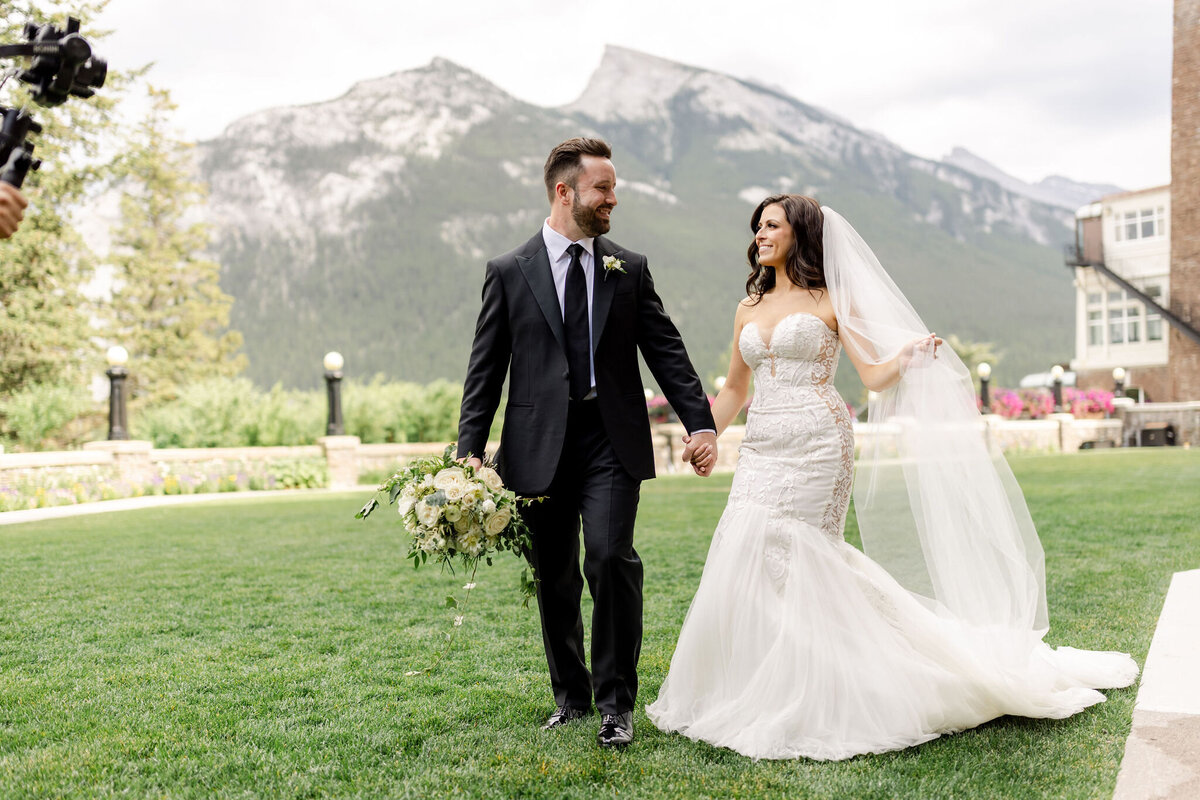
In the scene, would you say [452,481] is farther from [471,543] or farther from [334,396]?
[334,396]

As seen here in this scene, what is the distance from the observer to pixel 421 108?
152000 mm

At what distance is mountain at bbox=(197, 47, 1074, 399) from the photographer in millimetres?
94250

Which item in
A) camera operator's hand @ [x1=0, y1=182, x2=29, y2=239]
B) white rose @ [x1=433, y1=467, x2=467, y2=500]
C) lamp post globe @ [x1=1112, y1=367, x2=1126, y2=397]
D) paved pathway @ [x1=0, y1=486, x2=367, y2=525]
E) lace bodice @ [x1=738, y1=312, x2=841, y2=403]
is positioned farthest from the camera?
lamp post globe @ [x1=1112, y1=367, x2=1126, y2=397]

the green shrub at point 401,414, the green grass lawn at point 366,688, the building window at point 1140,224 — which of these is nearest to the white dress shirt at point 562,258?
the green grass lawn at point 366,688

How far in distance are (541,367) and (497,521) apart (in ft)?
2.21

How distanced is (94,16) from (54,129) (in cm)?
292

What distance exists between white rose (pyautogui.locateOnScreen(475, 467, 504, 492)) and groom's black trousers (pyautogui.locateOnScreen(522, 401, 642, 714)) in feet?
0.90

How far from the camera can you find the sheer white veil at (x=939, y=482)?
4.36 metres

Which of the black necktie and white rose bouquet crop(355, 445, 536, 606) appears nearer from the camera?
white rose bouquet crop(355, 445, 536, 606)

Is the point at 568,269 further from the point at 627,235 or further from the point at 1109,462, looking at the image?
the point at 627,235

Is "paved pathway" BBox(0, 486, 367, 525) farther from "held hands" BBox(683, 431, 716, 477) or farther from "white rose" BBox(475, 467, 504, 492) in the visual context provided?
"held hands" BBox(683, 431, 716, 477)

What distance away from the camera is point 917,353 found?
4477 mm

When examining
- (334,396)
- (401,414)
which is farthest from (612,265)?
(401,414)

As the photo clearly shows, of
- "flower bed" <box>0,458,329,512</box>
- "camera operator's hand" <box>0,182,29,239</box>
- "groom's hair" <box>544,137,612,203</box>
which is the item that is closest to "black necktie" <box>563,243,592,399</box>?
"groom's hair" <box>544,137,612,203</box>
